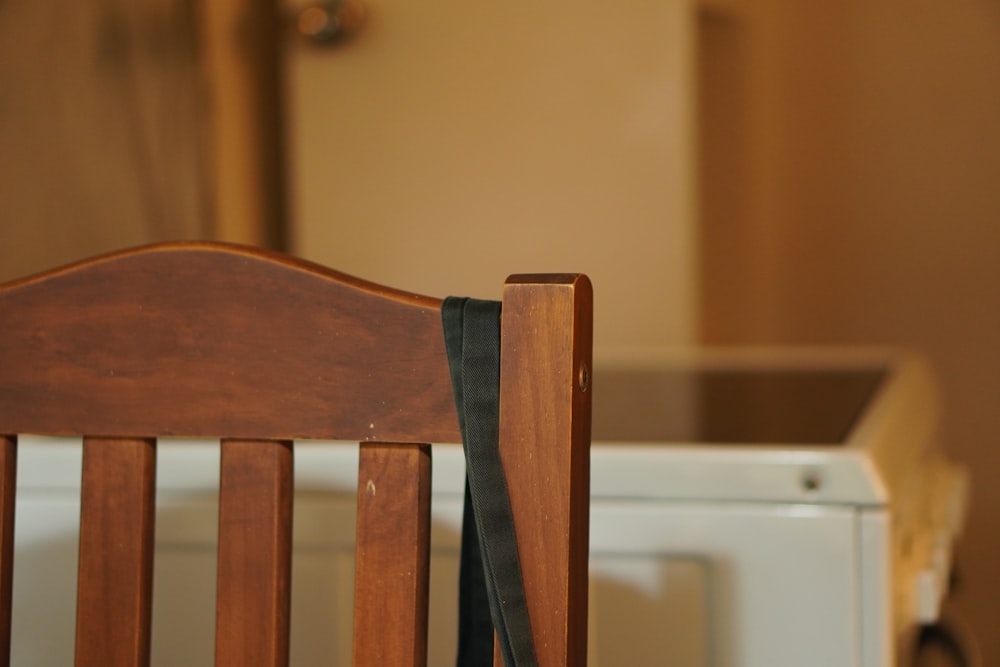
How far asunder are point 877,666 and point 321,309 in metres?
0.34

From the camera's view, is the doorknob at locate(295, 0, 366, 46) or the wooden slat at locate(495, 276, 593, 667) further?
the doorknob at locate(295, 0, 366, 46)

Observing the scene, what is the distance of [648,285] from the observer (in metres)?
1.38

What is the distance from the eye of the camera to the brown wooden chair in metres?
0.36

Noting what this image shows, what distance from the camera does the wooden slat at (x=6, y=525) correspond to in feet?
1.39

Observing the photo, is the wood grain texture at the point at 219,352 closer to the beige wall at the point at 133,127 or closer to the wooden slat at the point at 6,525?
the wooden slat at the point at 6,525

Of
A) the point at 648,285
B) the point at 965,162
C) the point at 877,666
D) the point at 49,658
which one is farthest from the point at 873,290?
the point at 49,658

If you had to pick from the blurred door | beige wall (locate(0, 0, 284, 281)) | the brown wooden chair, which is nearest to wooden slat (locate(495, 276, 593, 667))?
the brown wooden chair

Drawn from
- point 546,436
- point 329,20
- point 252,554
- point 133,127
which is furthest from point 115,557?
point 329,20

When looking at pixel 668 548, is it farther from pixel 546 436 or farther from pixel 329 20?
pixel 329 20

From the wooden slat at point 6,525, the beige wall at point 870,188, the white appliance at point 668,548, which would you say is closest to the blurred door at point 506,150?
the beige wall at point 870,188

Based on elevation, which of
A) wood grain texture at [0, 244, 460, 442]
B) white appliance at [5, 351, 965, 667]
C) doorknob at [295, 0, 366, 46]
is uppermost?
doorknob at [295, 0, 366, 46]

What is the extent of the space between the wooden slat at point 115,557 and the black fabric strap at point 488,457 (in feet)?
0.40

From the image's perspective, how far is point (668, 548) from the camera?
0.58m

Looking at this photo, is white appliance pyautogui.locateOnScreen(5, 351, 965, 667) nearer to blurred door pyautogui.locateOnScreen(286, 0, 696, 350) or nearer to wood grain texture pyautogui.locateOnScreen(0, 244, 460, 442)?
wood grain texture pyautogui.locateOnScreen(0, 244, 460, 442)
